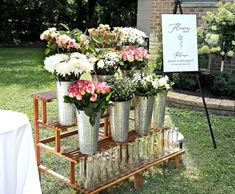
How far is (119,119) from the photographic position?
255 centimetres

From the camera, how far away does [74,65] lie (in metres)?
2.31

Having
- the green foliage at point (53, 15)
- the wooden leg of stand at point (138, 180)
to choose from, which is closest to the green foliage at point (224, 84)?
the wooden leg of stand at point (138, 180)

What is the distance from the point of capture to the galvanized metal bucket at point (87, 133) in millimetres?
2320

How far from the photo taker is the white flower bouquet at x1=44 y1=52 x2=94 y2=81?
231cm

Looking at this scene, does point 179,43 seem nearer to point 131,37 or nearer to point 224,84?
point 131,37

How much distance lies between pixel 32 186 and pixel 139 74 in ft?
4.34

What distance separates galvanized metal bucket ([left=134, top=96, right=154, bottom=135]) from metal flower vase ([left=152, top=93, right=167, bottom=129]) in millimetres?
137

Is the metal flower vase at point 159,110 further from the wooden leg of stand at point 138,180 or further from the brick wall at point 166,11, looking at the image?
the brick wall at point 166,11

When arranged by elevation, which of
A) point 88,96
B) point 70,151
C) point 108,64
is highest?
point 108,64

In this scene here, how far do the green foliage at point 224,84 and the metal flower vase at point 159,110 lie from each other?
220 cm

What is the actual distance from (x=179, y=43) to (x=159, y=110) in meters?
0.89

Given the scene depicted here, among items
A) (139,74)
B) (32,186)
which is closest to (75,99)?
(32,186)

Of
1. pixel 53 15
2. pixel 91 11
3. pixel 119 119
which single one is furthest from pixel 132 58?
pixel 91 11

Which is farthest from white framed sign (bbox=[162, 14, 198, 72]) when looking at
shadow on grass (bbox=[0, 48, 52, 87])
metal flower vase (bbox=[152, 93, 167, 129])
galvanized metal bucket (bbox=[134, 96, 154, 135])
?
shadow on grass (bbox=[0, 48, 52, 87])
